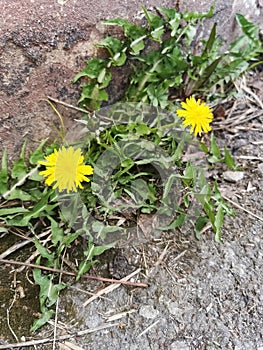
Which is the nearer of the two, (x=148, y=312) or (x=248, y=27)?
(x=148, y=312)

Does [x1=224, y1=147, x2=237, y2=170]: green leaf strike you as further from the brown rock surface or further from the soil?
the brown rock surface

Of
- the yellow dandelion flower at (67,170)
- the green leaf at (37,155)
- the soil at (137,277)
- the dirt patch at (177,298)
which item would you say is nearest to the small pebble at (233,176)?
the soil at (137,277)

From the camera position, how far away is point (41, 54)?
163 centimetres

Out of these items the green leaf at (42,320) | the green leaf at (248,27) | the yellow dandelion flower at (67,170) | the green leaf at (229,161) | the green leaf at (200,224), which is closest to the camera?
the green leaf at (42,320)

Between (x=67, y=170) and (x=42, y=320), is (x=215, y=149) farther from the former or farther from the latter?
(x=42, y=320)

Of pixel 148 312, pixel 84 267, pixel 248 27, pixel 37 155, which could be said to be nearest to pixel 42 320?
pixel 84 267

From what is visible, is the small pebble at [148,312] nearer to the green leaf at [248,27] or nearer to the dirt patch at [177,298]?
the dirt patch at [177,298]

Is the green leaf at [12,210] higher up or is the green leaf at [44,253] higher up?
the green leaf at [12,210]

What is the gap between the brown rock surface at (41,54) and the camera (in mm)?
1570

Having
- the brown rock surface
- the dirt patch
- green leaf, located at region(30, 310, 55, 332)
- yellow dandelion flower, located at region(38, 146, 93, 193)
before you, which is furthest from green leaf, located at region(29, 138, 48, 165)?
green leaf, located at region(30, 310, 55, 332)

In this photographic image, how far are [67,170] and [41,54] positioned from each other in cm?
41

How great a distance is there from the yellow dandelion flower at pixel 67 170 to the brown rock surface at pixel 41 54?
218 mm

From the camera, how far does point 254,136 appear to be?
6.66ft

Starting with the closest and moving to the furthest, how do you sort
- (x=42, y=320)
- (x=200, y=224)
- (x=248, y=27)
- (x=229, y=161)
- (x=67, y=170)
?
(x=42, y=320) < (x=67, y=170) < (x=200, y=224) < (x=229, y=161) < (x=248, y=27)
